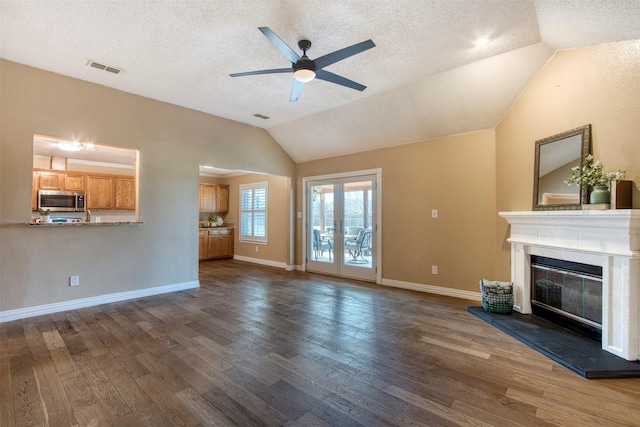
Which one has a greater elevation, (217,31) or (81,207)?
(217,31)

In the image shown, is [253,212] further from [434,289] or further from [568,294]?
[568,294]

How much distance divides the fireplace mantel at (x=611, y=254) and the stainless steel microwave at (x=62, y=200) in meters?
8.53

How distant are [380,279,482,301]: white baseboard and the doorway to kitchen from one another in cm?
31

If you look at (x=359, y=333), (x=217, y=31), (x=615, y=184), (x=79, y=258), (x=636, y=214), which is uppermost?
(x=217, y=31)

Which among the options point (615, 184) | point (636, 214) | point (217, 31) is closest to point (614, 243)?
point (636, 214)

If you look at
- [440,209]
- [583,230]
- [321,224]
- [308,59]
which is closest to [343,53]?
[308,59]

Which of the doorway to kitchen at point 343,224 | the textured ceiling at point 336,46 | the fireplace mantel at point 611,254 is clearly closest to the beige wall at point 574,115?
the textured ceiling at point 336,46

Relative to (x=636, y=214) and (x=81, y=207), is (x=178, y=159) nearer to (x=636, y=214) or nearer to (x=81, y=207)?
(x=81, y=207)

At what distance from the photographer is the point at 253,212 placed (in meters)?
7.94

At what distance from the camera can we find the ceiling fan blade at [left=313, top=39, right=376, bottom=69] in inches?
93.4

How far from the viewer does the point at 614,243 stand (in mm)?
2574

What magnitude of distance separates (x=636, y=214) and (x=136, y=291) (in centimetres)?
579

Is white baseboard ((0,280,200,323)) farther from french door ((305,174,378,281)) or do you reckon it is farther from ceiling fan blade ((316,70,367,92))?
ceiling fan blade ((316,70,367,92))

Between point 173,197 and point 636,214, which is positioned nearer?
point 636,214
